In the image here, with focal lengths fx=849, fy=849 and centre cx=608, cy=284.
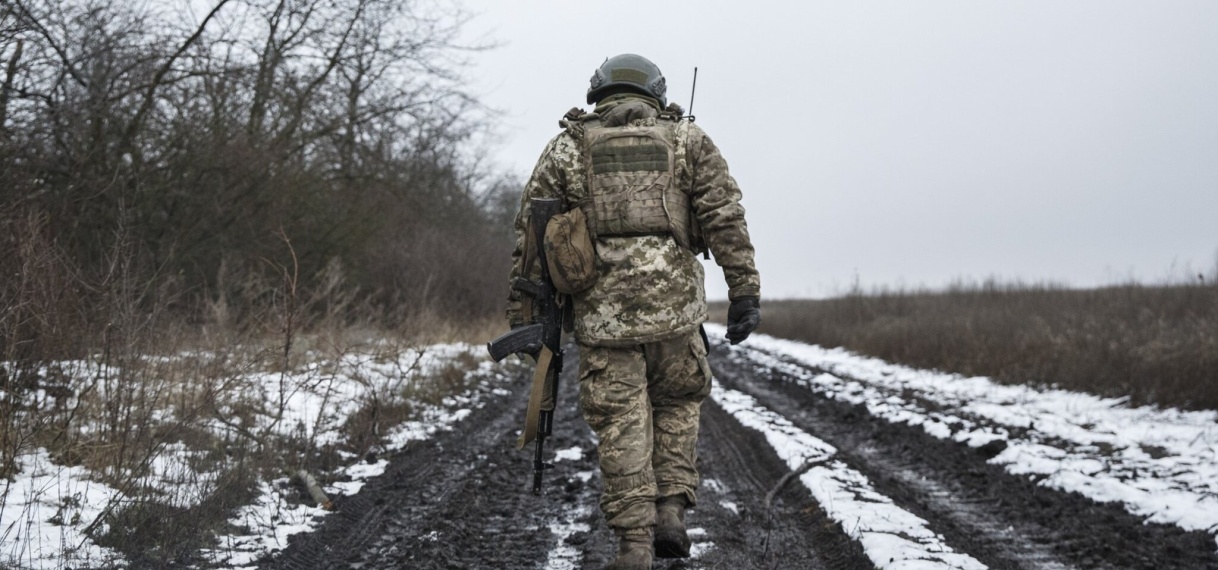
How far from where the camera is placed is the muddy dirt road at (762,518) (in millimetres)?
3904

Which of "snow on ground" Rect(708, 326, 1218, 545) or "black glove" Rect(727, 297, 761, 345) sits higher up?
"black glove" Rect(727, 297, 761, 345)

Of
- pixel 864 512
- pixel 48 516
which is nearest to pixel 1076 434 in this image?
pixel 864 512

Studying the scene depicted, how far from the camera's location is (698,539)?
425 centimetres

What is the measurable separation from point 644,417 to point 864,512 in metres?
1.75

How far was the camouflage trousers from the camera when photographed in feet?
11.7

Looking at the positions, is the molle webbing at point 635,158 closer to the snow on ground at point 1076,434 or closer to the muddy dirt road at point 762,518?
the muddy dirt road at point 762,518

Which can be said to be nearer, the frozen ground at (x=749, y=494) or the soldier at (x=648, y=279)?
the soldier at (x=648, y=279)

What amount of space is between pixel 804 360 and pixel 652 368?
40.9 feet

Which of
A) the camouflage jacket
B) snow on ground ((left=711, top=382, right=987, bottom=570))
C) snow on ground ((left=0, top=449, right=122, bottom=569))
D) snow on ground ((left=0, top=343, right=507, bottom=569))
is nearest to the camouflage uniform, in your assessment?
the camouflage jacket

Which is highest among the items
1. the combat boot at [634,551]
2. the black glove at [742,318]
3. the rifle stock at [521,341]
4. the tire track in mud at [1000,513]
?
the black glove at [742,318]

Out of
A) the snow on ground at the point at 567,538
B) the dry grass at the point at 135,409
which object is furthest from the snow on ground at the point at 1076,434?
the dry grass at the point at 135,409

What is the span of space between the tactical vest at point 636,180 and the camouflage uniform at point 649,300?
1 centimetres

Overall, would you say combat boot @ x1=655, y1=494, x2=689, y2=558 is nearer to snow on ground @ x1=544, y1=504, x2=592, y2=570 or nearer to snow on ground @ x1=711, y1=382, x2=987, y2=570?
snow on ground @ x1=544, y1=504, x2=592, y2=570

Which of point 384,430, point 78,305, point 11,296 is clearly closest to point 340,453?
point 384,430
